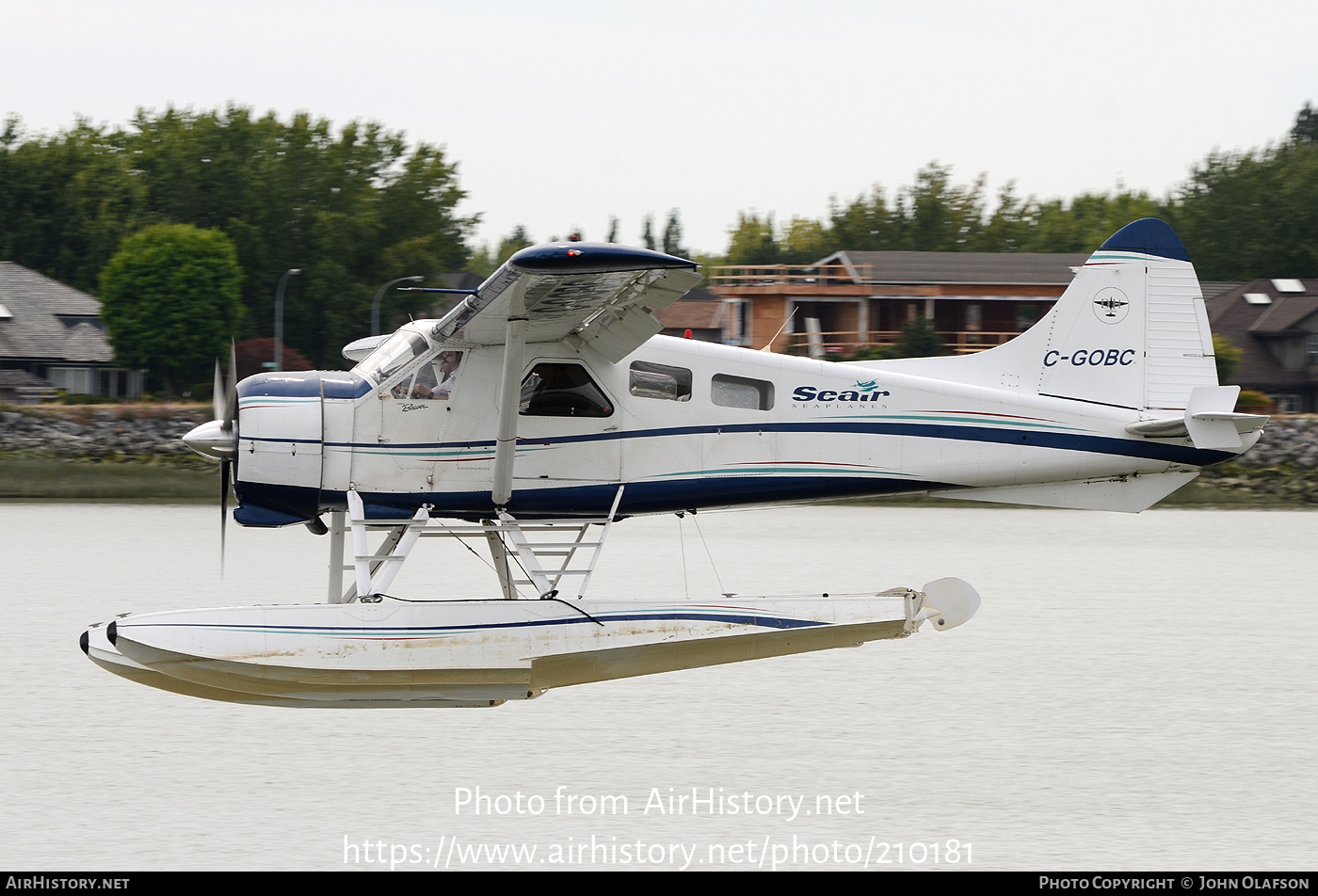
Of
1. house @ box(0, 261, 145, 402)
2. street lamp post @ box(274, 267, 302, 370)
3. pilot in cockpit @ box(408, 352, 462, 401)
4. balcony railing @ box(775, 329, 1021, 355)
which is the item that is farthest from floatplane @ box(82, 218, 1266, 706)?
house @ box(0, 261, 145, 402)

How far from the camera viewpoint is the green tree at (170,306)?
52.4m

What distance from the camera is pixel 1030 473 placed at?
10.6 meters

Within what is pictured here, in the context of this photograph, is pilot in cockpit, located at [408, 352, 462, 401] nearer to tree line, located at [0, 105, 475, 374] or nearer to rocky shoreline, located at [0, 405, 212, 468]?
rocky shoreline, located at [0, 405, 212, 468]

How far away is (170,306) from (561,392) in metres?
47.0

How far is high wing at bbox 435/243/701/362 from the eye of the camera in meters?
7.85

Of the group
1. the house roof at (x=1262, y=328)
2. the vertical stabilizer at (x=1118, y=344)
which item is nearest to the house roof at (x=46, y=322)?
the house roof at (x=1262, y=328)

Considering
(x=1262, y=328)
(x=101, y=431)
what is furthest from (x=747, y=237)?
(x=101, y=431)

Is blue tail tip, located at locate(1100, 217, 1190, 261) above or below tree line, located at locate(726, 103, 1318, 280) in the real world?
below

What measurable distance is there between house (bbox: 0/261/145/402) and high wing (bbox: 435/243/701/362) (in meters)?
46.2

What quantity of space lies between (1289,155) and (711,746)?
7973 cm

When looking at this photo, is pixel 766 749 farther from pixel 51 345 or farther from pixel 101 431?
pixel 51 345

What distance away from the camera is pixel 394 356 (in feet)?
32.3

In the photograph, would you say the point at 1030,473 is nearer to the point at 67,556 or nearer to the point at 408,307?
the point at 67,556

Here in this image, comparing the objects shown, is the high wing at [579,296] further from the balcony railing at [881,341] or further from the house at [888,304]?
the house at [888,304]
